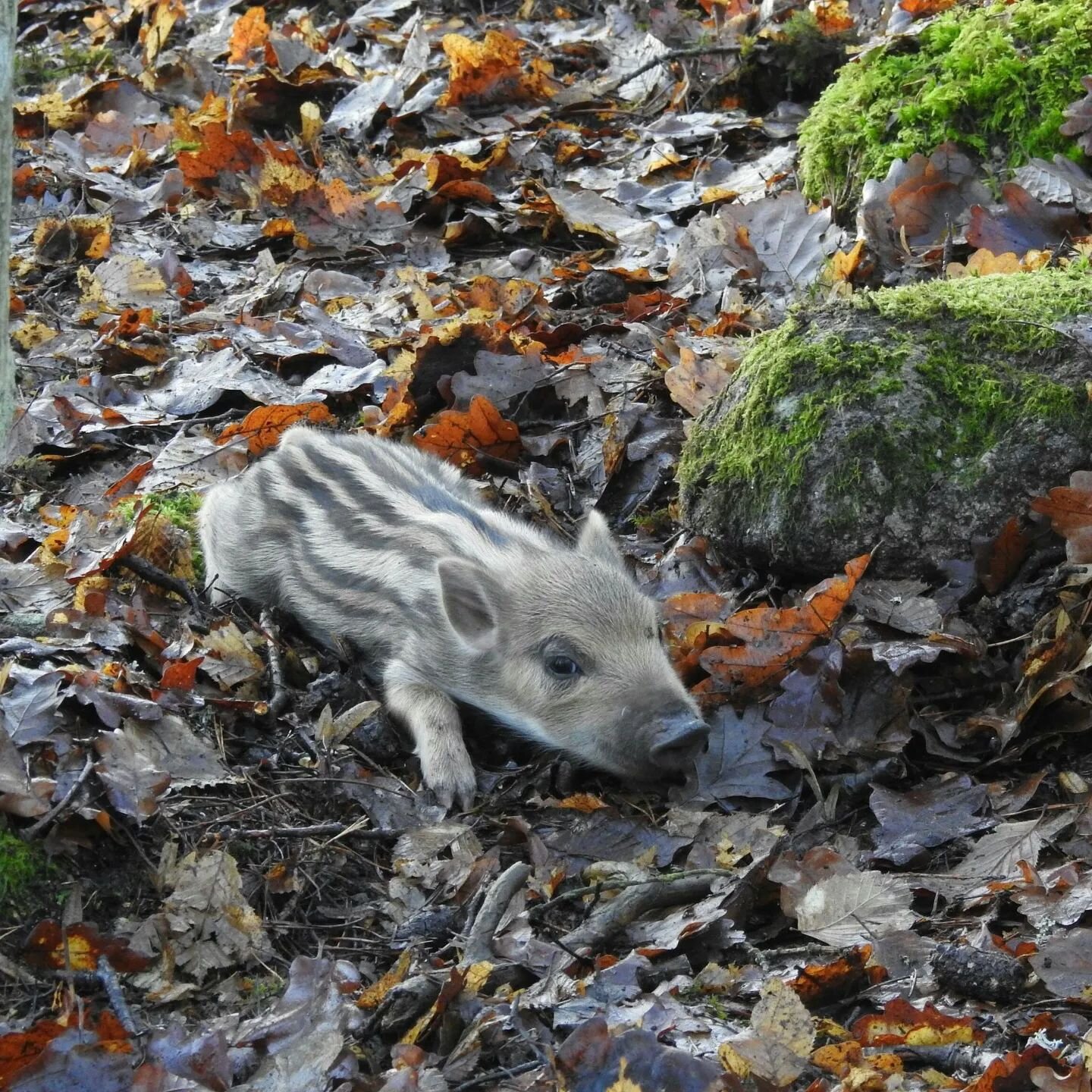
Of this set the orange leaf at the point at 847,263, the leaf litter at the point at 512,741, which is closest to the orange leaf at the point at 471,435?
the leaf litter at the point at 512,741

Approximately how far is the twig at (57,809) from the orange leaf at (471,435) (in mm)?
2751

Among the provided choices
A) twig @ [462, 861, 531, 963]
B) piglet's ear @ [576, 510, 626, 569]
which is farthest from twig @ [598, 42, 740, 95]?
twig @ [462, 861, 531, 963]

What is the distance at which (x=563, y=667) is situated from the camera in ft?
15.4

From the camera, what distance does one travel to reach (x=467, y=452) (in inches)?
235

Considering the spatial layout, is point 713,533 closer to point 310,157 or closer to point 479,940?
point 479,940

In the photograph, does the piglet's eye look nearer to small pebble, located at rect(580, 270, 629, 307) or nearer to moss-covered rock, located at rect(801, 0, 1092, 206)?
small pebble, located at rect(580, 270, 629, 307)

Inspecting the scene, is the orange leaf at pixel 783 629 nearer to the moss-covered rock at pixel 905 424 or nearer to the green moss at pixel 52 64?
the moss-covered rock at pixel 905 424

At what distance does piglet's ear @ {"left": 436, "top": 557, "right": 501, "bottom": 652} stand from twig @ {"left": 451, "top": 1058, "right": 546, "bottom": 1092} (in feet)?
7.21

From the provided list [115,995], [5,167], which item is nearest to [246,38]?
[5,167]

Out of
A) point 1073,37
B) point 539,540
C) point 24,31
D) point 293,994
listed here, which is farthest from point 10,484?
point 24,31

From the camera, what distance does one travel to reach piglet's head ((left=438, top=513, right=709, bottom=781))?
14.0 feet

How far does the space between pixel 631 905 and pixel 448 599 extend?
5.57 feet

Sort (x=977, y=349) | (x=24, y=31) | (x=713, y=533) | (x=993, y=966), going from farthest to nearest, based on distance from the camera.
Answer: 1. (x=24, y=31)
2. (x=713, y=533)
3. (x=977, y=349)
4. (x=993, y=966)

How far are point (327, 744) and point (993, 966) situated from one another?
6.83 ft
